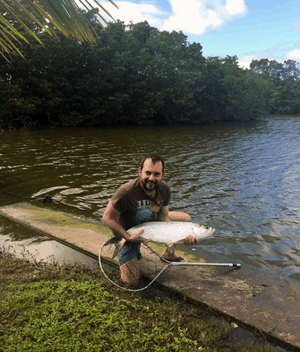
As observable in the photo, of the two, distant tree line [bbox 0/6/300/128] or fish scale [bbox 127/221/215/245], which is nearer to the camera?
fish scale [bbox 127/221/215/245]

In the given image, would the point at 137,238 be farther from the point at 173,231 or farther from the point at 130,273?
the point at 130,273

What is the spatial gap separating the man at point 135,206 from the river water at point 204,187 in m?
1.85

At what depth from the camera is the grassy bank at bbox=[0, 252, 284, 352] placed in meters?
2.95

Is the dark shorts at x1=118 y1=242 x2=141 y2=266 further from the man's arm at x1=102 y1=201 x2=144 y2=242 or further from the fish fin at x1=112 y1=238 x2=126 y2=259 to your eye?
the man's arm at x1=102 y1=201 x2=144 y2=242

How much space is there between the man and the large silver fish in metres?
0.13

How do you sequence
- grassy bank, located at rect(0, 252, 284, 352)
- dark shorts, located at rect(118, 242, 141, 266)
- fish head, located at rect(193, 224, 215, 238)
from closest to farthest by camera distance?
grassy bank, located at rect(0, 252, 284, 352)
fish head, located at rect(193, 224, 215, 238)
dark shorts, located at rect(118, 242, 141, 266)

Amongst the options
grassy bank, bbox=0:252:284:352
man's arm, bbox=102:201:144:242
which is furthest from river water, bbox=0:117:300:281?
man's arm, bbox=102:201:144:242

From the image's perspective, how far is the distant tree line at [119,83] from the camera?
28.6 meters

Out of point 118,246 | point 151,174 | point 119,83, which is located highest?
point 119,83

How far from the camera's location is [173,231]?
3699 millimetres

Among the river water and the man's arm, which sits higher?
the man's arm

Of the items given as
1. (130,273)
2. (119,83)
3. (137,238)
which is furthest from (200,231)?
(119,83)

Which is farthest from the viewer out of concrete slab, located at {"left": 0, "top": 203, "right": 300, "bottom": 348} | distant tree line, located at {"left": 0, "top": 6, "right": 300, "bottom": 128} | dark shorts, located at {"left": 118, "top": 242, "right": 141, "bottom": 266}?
distant tree line, located at {"left": 0, "top": 6, "right": 300, "bottom": 128}

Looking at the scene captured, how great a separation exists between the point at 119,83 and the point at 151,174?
3269 cm
